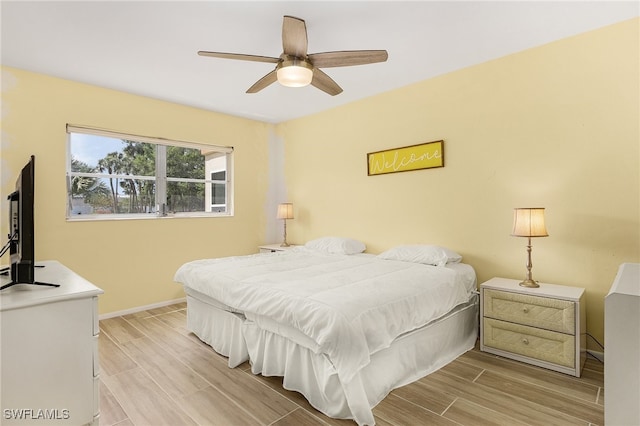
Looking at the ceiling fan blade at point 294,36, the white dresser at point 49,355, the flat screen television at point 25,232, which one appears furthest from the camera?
the ceiling fan blade at point 294,36

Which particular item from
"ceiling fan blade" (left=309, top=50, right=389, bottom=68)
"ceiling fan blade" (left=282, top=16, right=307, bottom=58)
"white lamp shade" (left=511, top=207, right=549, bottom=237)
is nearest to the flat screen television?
"ceiling fan blade" (left=282, top=16, right=307, bottom=58)

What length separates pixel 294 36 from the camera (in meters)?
2.08

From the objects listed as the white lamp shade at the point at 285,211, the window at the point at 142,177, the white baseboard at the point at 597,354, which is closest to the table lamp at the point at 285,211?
the white lamp shade at the point at 285,211

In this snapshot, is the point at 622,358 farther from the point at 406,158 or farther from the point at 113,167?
the point at 113,167

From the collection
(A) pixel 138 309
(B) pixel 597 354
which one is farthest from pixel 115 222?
(B) pixel 597 354

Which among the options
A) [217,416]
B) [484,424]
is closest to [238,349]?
[217,416]

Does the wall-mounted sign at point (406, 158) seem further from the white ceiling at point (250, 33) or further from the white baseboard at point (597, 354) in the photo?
the white baseboard at point (597, 354)

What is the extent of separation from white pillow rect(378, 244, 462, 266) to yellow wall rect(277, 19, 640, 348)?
0.83 feet

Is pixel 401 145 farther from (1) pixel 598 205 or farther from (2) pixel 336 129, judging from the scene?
(1) pixel 598 205

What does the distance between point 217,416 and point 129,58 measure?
9.75 feet

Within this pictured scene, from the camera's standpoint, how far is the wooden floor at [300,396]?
189cm

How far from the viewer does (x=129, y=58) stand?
298 cm

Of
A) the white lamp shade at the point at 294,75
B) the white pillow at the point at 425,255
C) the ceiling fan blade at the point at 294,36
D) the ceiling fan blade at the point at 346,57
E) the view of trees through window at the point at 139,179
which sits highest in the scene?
the ceiling fan blade at the point at 294,36

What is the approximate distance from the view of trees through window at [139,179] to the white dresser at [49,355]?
2.41m
